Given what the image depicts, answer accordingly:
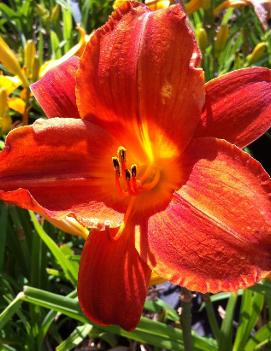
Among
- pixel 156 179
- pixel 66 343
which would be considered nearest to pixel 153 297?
pixel 66 343

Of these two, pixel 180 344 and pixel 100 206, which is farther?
pixel 180 344

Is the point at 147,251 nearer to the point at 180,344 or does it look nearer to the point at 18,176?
the point at 18,176

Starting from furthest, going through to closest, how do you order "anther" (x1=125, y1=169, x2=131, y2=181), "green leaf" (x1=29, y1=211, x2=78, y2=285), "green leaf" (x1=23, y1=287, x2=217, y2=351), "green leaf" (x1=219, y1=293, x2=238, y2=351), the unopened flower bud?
1. the unopened flower bud
2. "green leaf" (x1=29, y1=211, x2=78, y2=285)
3. "green leaf" (x1=219, y1=293, x2=238, y2=351)
4. "green leaf" (x1=23, y1=287, x2=217, y2=351)
5. "anther" (x1=125, y1=169, x2=131, y2=181)

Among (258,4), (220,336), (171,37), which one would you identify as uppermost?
(171,37)

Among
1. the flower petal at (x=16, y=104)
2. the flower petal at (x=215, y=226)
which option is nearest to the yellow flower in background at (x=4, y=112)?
the flower petal at (x=16, y=104)

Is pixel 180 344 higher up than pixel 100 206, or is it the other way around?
pixel 100 206

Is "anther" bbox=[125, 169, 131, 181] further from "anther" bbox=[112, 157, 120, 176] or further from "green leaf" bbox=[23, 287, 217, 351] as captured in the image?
"green leaf" bbox=[23, 287, 217, 351]

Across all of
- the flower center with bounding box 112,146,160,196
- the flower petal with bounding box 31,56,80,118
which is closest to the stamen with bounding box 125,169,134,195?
the flower center with bounding box 112,146,160,196
